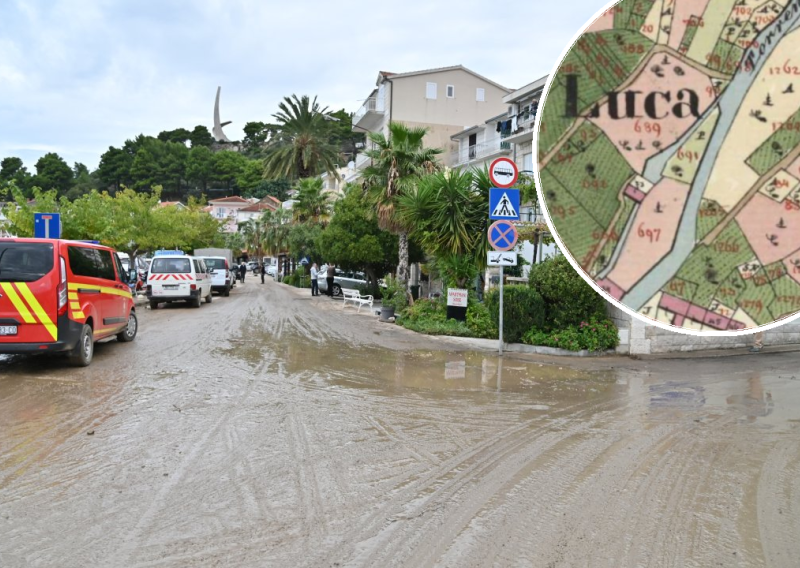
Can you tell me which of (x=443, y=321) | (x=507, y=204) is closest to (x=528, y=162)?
(x=443, y=321)

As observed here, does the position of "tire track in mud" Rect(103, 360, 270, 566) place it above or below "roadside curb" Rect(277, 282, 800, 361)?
below

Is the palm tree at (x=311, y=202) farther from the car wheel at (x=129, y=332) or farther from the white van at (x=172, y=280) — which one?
the car wheel at (x=129, y=332)

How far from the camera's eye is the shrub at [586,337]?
442 inches

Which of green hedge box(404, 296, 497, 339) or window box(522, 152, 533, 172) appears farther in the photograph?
green hedge box(404, 296, 497, 339)

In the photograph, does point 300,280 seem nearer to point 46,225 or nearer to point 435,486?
point 46,225

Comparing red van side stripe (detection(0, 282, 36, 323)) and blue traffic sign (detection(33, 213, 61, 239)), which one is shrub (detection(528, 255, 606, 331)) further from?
blue traffic sign (detection(33, 213, 61, 239))

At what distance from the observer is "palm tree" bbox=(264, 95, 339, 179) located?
46.4m

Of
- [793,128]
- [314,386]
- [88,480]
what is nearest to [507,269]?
[314,386]

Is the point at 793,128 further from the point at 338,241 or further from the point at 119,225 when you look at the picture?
the point at 119,225

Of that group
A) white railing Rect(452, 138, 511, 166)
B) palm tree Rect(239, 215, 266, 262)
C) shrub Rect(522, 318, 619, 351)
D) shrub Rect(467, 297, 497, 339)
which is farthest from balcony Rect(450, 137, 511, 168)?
palm tree Rect(239, 215, 266, 262)

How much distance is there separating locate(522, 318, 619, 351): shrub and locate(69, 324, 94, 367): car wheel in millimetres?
7803

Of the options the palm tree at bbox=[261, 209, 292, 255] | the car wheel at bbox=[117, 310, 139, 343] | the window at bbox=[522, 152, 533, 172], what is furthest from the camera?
the palm tree at bbox=[261, 209, 292, 255]

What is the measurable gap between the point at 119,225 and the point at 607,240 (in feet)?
96.0

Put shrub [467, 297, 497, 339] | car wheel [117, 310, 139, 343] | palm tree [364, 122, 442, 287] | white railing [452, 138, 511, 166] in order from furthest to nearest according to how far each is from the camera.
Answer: white railing [452, 138, 511, 166] < palm tree [364, 122, 442, 287] < shrub [467, 297, 497, 339] < car wheel [117, 310, 139, 343]
